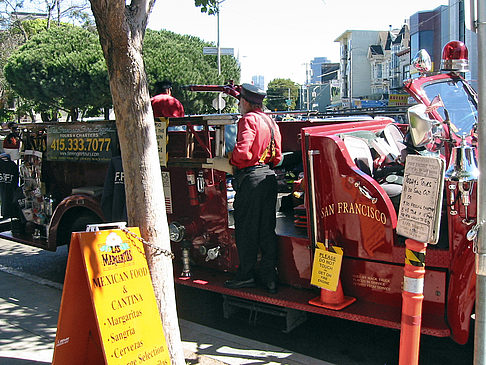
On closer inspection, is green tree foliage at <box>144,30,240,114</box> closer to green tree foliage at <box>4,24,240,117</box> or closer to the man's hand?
A: green tree foliage at <box>4,24,240,117</box>

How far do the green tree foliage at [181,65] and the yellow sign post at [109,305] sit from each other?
17514 millimetres

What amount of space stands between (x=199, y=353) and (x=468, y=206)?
2.36 metres

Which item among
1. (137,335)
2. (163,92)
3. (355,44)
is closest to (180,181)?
(163,92)

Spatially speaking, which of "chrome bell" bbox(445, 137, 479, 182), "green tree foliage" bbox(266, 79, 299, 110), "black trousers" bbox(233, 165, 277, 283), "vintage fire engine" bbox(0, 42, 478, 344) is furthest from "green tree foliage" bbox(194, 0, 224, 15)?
"green tree foliage" bbox(266, 79, 299, 110)

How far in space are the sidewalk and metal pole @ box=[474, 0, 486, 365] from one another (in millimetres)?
1544

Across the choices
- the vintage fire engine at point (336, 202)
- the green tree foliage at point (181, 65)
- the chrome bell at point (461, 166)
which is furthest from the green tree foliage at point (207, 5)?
the green tree foliage at point (181, 65)

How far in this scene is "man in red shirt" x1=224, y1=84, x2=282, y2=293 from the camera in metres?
4.40

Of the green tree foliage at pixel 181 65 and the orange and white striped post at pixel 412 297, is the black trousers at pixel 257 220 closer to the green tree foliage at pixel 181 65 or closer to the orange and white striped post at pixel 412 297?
the orange and white striped post at pixel 412 297

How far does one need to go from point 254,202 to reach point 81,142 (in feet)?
8.23

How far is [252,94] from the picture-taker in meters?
4.57

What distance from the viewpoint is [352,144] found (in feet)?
13.9

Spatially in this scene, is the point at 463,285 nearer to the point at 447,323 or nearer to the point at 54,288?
the point at 447,323

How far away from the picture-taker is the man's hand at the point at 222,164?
15.1 ft

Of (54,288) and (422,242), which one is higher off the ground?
(422,242)
